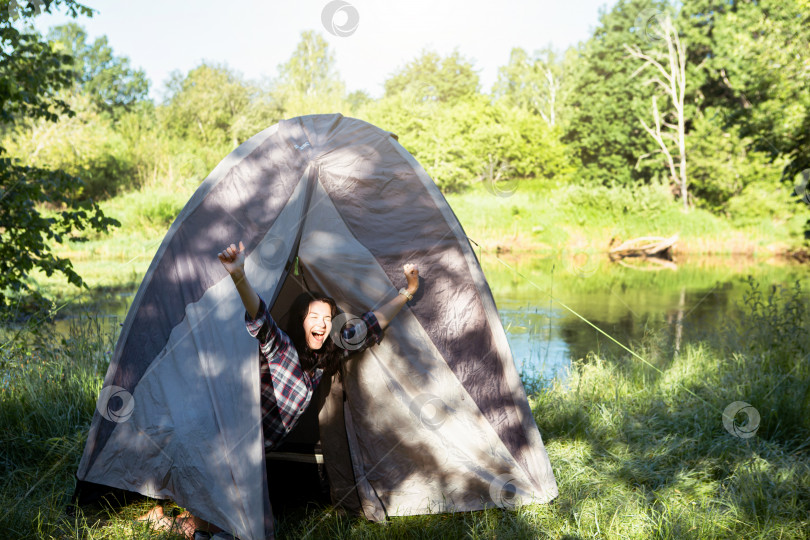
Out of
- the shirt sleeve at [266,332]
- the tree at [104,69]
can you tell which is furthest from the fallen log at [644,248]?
the tree at [104,69]

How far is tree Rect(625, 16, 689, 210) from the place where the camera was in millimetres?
21359

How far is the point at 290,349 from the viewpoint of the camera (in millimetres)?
2904

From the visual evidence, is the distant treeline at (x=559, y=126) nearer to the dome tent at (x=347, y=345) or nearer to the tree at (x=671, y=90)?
the tree at (x=671, y=90)

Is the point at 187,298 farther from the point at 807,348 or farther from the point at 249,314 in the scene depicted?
the point at 807,348

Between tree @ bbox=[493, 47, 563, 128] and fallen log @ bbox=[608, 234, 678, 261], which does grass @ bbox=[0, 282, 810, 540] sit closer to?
fallen log @ bbox=[608, 234, 678, 261]

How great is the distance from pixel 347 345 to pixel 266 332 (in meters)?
0.49

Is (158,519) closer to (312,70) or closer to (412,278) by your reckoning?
(412,278)

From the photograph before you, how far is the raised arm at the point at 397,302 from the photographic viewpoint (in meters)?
3.11

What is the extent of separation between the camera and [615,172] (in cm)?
2538

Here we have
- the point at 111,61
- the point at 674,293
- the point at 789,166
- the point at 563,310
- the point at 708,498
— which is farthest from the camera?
the point at 111,61

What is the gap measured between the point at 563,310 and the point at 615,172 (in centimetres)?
1641

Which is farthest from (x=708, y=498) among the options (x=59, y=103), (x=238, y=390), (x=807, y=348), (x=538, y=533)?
(x=59, y=103)

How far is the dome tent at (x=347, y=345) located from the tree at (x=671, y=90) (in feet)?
66.1

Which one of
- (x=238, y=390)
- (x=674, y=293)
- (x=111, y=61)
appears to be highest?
(x=111, y=61)
